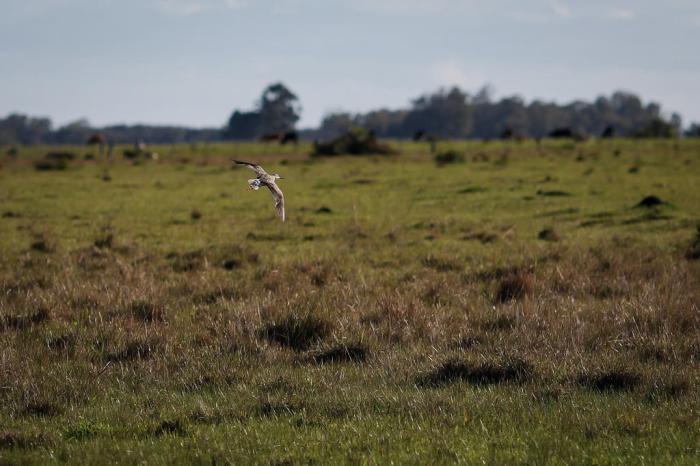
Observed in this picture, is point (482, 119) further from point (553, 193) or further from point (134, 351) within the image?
point (134, 351)

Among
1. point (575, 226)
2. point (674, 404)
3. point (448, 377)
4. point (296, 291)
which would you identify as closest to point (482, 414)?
point (448, 377)

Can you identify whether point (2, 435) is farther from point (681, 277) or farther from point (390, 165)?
point (390, 165)

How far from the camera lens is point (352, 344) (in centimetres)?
870

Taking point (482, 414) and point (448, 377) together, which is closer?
point (482, 414)

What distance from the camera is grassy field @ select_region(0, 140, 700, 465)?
6.34m

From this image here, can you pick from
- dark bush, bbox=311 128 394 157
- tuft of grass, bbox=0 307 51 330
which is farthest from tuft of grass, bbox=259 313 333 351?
dark bush, bbox=311 128 394 157

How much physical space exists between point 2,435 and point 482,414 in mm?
3832

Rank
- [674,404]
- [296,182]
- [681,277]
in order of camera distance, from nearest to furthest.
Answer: [674,404]
[681,277]
[296,182]

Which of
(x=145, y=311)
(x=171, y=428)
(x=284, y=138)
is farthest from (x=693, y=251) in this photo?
(x=284, y=138)

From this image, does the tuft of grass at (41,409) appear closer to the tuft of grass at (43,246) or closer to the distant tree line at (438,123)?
the tuft of grass at (43,246)

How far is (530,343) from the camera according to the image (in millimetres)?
8656

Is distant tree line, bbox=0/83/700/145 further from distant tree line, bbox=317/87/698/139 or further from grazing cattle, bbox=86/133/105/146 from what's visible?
grazing cattle, bbox=86/133/105/146

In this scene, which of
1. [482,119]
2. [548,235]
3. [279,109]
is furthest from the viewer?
[482,119]

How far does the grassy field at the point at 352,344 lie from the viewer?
6340 mm
